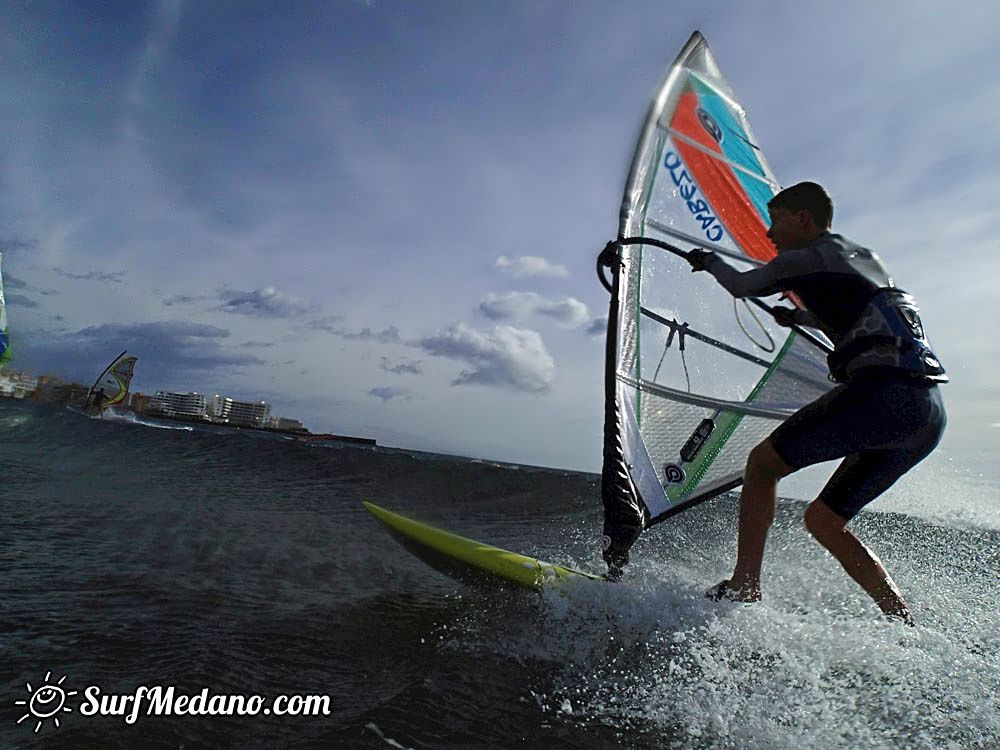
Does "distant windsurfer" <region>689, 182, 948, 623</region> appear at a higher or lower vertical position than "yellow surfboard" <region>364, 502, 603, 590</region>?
higher

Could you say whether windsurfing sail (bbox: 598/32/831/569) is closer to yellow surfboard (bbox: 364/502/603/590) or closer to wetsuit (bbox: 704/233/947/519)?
yellow surfboard (bbox: 364/502/603/590)

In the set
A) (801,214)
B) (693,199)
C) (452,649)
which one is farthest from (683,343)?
(452,649)

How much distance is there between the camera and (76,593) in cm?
263

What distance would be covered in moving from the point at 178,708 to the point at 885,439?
267cm

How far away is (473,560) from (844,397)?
6.37 feet

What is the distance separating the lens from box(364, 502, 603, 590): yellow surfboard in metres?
2.87

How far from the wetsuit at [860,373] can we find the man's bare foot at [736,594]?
54 cm

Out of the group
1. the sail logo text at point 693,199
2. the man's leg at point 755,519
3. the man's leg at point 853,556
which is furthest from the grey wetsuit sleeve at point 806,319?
the sail logo text at point 693,199

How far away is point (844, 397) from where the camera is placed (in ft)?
7.55

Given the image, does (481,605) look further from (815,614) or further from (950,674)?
(950,674)

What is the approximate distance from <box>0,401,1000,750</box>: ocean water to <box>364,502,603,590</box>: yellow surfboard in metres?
0.11

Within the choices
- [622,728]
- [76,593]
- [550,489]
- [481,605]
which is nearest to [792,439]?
[622,728]

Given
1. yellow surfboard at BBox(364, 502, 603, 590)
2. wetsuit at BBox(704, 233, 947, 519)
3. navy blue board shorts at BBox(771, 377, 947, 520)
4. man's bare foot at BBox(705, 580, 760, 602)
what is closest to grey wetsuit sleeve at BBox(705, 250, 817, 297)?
wetsuit at BBox(704, 233, 947, 519)

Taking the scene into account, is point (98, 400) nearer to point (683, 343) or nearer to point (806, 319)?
point (683, 343)
